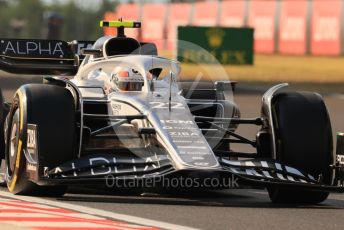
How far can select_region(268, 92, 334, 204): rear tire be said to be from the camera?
34.3 ft

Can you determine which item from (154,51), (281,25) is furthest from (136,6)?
(154,51)

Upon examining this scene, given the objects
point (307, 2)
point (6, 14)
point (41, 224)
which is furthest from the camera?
point (6, 14)

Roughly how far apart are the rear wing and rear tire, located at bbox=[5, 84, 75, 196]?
2.56 m

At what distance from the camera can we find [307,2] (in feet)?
206

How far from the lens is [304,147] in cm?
1048

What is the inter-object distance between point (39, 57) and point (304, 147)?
4020mm

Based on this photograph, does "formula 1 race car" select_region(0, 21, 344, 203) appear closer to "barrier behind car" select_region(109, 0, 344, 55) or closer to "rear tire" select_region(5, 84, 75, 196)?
"rear tire" select_region(5, 84, 75, 196)

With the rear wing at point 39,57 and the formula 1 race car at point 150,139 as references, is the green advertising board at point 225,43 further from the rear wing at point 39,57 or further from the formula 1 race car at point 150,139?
the formula 1 race car at point 150,139

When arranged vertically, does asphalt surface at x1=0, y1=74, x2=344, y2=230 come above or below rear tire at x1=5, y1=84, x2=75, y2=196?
below

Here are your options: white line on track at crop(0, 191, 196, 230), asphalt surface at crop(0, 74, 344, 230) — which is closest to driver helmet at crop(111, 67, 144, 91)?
asphalt surface at crop(0, 74, 344, 230)

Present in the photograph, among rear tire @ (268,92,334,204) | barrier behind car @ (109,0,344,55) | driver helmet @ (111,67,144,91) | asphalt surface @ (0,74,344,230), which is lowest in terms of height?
barrier behind car @ (109,0,344,55)

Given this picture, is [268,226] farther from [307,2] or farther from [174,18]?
[174,18]

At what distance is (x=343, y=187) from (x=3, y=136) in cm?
363

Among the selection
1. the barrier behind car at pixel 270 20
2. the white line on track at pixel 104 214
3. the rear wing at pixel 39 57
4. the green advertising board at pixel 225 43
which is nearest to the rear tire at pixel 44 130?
the white line on track at pixel 104 214
